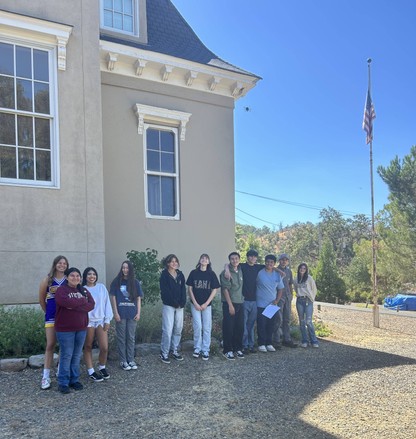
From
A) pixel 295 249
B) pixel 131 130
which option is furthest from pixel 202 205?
pixel 295 249

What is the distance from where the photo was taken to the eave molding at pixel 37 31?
720 centimetres

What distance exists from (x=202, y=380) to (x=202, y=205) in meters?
5.00

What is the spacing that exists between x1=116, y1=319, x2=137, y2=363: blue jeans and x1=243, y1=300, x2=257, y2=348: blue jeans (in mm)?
2268

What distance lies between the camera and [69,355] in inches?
208

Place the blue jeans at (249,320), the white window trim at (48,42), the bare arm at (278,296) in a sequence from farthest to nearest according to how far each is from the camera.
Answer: the bare arm at (278,296)
the blue jeans at (249,320)
the white window trim at (48,42)

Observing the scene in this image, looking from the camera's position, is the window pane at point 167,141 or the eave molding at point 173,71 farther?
the window pane at point 167,141

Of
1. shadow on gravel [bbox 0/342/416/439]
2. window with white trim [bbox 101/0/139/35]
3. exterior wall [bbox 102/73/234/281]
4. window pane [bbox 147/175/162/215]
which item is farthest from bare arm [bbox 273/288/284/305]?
window with white trim [bbox 101/0/139/35]

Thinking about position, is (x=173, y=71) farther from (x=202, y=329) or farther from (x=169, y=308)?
(x=202, y=329)

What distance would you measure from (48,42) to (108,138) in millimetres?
2193

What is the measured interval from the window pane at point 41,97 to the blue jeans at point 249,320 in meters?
4.82

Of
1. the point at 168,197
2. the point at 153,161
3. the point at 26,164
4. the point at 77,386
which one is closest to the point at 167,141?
the point at 153,161

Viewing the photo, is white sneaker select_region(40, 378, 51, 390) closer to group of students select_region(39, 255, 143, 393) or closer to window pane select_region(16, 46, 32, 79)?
group of students select_region(39, 255, 143, 393)

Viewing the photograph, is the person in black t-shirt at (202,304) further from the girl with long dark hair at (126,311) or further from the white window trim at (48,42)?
the white window trim at (48,42)

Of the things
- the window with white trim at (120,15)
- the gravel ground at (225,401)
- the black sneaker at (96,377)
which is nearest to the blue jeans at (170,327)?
the gravel ground at (225,401)
